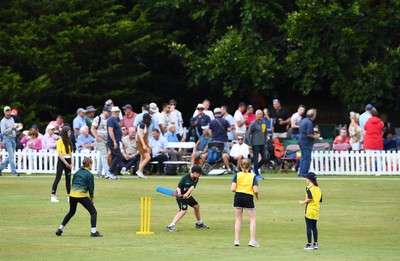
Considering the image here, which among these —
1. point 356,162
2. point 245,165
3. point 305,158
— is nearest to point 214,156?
point 305,158

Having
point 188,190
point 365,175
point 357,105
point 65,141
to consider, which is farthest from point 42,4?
point 188,190

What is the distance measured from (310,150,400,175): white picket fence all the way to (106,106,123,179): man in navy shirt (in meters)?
6.87

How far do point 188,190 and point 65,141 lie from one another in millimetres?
5084

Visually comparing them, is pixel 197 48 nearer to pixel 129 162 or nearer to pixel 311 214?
pixel 129 162

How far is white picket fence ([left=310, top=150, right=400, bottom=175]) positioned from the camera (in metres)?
32.6

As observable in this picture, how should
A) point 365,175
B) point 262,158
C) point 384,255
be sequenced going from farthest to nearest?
point 365,175 < point 262,158 < point 384,255

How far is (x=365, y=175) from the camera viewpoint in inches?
1289

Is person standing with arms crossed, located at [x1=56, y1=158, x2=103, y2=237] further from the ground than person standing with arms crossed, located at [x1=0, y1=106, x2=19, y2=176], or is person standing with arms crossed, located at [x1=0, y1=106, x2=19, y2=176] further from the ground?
person standing with arms crossed, located at [x1=0, y1=106, x2=19, y2=176]

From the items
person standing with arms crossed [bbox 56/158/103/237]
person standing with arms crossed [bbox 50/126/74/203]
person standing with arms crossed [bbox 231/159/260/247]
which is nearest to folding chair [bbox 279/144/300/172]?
person standing with arms crossed [bbox 50/126/74/203]

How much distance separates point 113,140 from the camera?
2952cm

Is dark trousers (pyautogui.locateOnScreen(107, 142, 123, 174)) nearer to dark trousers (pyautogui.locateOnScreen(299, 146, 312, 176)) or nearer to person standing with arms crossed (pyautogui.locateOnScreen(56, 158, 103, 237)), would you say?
dark trousers (pyautogui.locateOnScreen(299, 146, 312, 176))

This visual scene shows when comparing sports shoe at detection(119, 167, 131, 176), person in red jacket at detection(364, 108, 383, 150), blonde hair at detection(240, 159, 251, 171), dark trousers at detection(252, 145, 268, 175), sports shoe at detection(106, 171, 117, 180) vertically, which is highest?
person in red jacket at detection(364, 108, 383, 150)

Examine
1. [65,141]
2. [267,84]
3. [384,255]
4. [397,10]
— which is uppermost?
[397,10]

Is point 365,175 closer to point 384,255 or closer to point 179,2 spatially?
point 179,2
